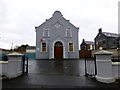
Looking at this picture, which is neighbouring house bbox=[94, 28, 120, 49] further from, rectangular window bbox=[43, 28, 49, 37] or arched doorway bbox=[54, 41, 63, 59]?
rectangular window bbox=[43, 28, 49, 37]

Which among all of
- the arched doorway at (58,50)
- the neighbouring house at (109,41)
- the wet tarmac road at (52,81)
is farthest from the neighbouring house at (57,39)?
the wet tarmac road at (52,81)

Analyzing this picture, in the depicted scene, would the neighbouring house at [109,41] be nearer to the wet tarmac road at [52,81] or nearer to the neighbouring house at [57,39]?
the neighbouring house at [57,39]

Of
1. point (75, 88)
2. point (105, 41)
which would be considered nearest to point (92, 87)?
point (75, 88)

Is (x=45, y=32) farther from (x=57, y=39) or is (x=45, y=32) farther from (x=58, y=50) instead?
(x=58, y=50)

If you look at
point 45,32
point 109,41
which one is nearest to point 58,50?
point 45,32

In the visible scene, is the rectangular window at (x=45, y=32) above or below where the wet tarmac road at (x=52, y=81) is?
above

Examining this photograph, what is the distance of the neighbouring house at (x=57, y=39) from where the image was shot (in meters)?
25.1

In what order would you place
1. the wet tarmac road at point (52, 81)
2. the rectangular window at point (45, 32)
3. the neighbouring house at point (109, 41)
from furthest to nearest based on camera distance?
1. the neighbouring house at point (109, 41)
2. the rectangular window at point (45, 32)
3. the wet tarmac road at point (52, 81)

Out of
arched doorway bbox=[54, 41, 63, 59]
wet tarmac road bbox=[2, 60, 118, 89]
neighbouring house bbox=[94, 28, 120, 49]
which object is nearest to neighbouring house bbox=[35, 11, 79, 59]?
arched doorway bbox=[54, 41, 63, 59]

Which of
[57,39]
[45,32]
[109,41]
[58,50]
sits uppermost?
[45,32]

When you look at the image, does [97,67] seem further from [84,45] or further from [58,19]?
[84,45]

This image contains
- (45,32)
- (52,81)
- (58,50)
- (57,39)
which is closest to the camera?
(52,81)

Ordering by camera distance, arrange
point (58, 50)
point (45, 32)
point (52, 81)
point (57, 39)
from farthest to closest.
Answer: point (45, 32) → point (58, 50) → point (57, 39) → point (52, 81)

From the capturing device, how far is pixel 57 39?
2505cm
